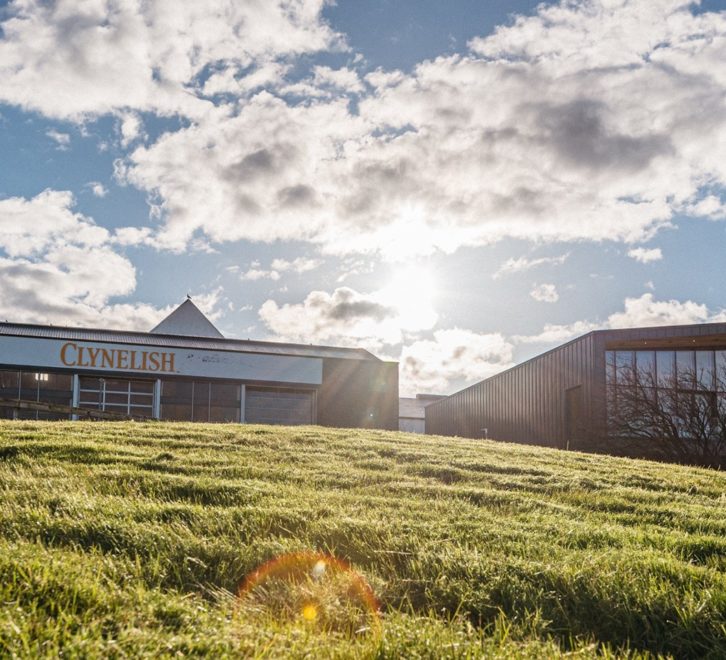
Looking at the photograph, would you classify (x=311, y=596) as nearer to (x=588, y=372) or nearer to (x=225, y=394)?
(x=588, y=372)

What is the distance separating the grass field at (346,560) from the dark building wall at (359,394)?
1268 inches

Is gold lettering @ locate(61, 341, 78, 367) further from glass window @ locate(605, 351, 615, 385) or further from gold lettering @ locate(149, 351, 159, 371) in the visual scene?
glass window @ locate(605, 351, 615, 385)

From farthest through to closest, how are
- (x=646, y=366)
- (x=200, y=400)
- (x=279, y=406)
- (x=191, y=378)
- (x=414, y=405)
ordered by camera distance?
(x=414, y=405) < (x=279, y=406) < (x=191, y=378) < (x=200, y=400) < (x=646, y=366)

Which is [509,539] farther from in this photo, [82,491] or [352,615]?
[82,491]

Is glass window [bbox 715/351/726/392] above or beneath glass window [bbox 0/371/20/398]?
above

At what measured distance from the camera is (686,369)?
27.2m

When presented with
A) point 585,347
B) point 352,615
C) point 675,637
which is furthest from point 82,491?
point 585,347

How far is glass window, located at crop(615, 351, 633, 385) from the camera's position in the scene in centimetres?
2727

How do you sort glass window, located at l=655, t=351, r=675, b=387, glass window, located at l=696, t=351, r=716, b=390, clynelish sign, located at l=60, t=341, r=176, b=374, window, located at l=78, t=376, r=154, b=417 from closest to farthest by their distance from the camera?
glass window, located at l=696, t=351, r=716, b=390, glass window, located at l=655, t=351, r=675, b=387, clynelish sign, located at l=60, t=341, r=176, b=374, window, located at l=78, t=376, r=154, b=417

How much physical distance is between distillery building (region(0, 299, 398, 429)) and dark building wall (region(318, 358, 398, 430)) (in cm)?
6

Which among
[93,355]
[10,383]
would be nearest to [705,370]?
[93,355]

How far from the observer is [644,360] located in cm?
2775

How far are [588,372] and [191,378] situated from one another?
72.3 feet

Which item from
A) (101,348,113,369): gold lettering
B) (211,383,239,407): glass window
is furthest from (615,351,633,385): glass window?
(101,348,113,369): gold lettering
